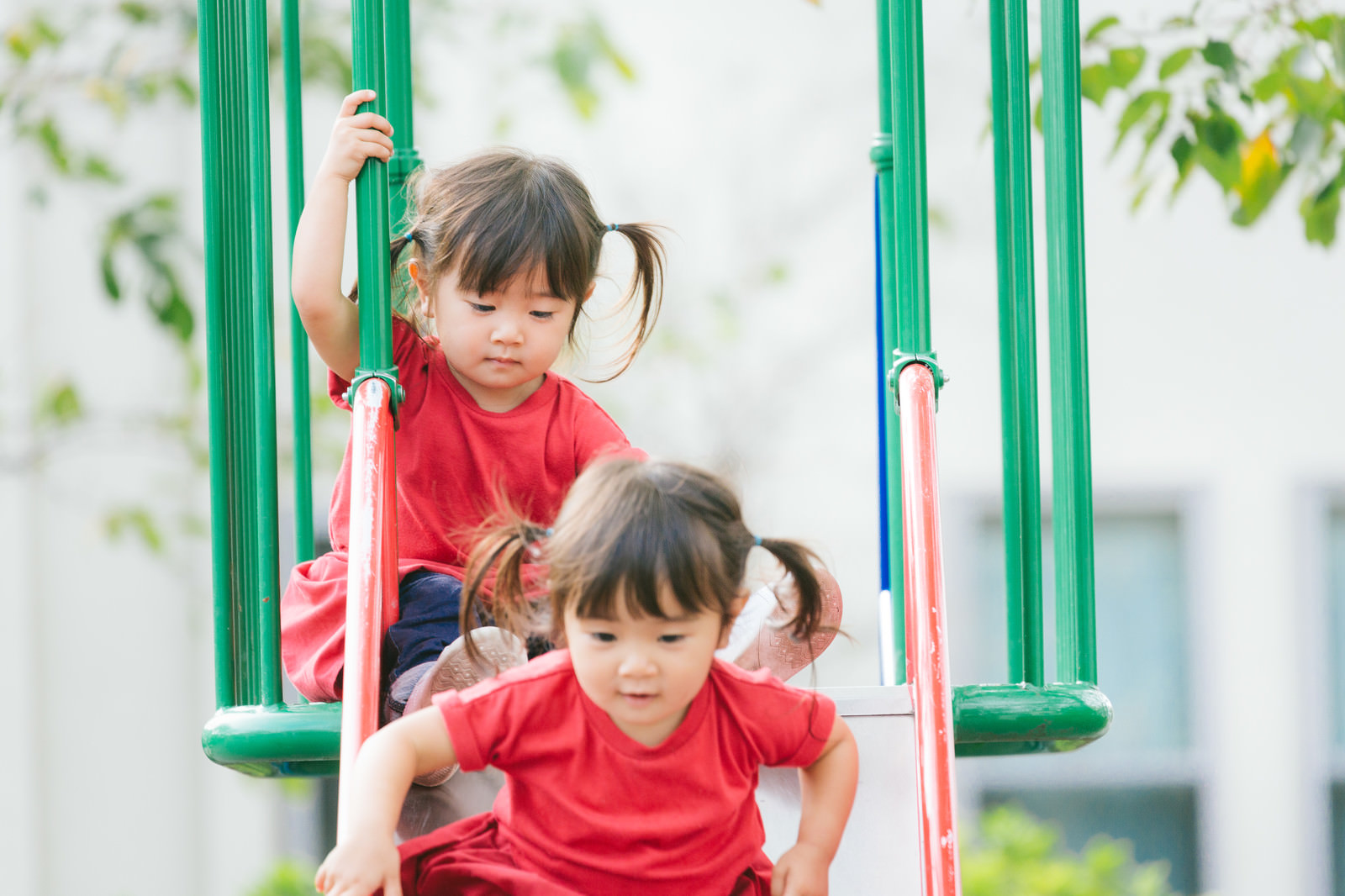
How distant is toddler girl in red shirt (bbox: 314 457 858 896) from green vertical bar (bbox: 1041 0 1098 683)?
17.3 inches

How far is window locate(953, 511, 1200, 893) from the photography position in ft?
15.6

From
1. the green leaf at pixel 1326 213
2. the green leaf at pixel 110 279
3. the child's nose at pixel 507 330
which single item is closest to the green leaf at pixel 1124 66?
the green leaf at pixel 1326 213

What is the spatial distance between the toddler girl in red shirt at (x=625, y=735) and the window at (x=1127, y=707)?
3.48 m

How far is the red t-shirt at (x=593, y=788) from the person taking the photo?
1.27 metres

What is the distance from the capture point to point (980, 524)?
15.9 ft

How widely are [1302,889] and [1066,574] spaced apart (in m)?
3.59

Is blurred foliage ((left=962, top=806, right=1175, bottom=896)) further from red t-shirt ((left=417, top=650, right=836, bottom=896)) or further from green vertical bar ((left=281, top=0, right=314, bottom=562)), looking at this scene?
red t-shirt ((left=417, top=650, right=836, bottom=896))

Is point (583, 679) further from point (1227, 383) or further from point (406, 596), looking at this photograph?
point (1227, 383)

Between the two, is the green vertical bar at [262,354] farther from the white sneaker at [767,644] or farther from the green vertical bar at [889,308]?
the green vertical bar at [889,308]

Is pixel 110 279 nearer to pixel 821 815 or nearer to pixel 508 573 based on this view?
pixel 508 573

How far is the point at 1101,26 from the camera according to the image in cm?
233

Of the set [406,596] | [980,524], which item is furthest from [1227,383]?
[406,596]

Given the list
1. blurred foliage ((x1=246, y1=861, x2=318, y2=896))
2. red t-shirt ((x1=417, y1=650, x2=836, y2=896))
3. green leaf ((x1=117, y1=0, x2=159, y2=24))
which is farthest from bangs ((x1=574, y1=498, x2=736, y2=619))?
blurred foliage ((x1=246, y1=861, x2=318, y2=896))

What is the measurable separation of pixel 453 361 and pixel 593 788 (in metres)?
0.63
